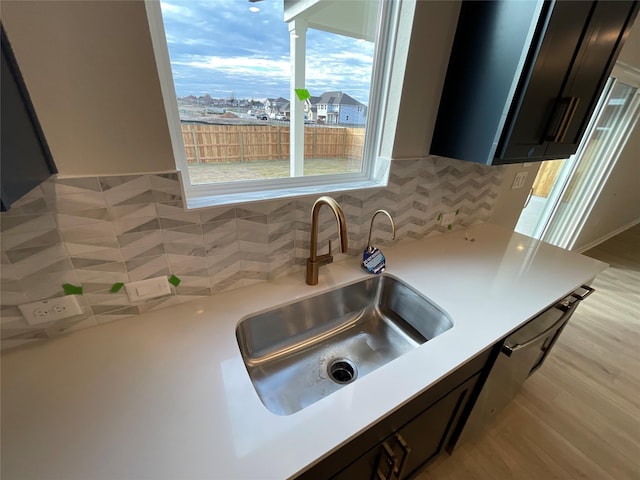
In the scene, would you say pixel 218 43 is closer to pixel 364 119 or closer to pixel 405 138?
pixel 364 119

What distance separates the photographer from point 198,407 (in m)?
0.59

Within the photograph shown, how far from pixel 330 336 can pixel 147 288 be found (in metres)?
0.67

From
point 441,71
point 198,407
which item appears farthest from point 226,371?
point 441,71

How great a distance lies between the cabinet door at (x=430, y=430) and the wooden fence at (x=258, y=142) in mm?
1032

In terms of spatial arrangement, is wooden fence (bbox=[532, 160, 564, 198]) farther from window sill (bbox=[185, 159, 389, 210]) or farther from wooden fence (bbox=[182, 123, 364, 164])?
wooden fence (bbox=[182, 123, 364, 164])

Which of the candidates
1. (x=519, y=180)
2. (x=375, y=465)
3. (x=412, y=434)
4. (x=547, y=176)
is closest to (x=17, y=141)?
(x=375, y=465)

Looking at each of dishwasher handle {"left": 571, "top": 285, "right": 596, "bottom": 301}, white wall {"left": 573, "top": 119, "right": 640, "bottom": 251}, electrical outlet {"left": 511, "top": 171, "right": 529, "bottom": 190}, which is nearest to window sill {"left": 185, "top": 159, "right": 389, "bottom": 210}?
dishwasher handle {"left": 571, "top": 285, "right": 596, "bottom": 301}

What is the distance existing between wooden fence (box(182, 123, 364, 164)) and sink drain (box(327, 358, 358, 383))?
Answer: 32.7 inches

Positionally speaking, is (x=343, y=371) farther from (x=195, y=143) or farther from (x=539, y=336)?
(x=195, y=143)

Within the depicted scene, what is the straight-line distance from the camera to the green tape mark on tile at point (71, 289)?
0.69 metres

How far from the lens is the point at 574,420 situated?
1444 millimetres

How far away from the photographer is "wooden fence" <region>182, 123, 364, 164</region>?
2.87 feet

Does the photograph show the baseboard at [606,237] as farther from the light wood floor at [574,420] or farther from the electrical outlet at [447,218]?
the electrical outlet at [447,218]

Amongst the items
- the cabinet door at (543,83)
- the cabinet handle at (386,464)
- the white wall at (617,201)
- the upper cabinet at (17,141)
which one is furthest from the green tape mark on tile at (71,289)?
the white wall at (617,201)
